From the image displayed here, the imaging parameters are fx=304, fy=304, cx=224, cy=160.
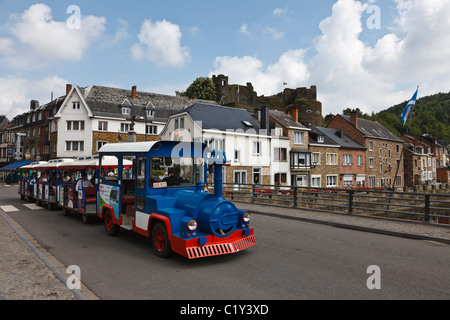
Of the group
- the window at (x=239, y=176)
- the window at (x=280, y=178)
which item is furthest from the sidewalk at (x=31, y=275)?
the window at (x=280, y=178)

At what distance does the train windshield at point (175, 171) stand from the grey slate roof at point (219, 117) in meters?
22.0

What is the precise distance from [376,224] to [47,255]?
9718mm

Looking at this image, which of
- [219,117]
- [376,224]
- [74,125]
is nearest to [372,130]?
[219,117]

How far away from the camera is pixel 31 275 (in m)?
5.36

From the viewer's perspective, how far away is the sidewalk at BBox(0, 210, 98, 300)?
14.9 ft

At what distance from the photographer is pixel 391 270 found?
586 centimetres

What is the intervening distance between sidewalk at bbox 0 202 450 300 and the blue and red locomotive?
73.2 inches

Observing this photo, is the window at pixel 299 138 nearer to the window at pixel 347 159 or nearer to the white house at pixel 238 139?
the white house at pixel 238 139

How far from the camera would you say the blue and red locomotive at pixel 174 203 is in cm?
621

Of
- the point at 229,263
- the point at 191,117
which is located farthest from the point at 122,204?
the point at 191,117

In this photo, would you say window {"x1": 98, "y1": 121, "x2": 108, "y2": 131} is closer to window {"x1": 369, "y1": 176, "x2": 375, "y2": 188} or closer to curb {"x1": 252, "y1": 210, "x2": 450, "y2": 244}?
curb {"x1": 252, "y1": 210, "x2": 450, "y2": 244}

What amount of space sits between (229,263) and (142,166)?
118 inches

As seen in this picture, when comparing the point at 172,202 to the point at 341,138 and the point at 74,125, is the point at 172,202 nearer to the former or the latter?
the point at 74,125
